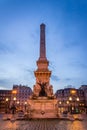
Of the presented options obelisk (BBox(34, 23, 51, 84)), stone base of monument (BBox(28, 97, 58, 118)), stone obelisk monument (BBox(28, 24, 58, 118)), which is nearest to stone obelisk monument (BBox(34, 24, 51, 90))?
obelisk (BBox(34, 23, 51, 84))

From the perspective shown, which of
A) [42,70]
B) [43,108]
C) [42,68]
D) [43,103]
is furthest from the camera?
[42,68]

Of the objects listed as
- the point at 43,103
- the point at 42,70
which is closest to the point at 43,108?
the point at 43,103

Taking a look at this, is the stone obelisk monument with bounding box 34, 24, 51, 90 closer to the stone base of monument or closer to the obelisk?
the obelisk

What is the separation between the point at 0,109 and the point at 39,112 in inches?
2567

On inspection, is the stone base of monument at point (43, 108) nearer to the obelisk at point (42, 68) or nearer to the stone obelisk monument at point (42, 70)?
the stone obelisk monument at point (42, 70)

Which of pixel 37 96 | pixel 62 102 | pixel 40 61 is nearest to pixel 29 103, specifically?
pixel 37 96

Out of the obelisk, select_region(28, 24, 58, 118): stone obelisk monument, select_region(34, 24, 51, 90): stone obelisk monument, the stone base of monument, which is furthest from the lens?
the obelisk

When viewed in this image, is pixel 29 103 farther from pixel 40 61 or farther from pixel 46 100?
pixel 40 61

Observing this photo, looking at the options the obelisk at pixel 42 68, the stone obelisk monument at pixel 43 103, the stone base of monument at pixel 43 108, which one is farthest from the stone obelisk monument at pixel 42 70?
the stone base of monument at pixel 43 108

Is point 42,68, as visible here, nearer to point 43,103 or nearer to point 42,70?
point 42,70

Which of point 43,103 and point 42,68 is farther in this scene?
point 42,68

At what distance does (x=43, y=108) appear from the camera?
2539 cm

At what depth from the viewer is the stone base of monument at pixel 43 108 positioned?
24.6 metres

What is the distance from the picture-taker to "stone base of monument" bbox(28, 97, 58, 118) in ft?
80.6
